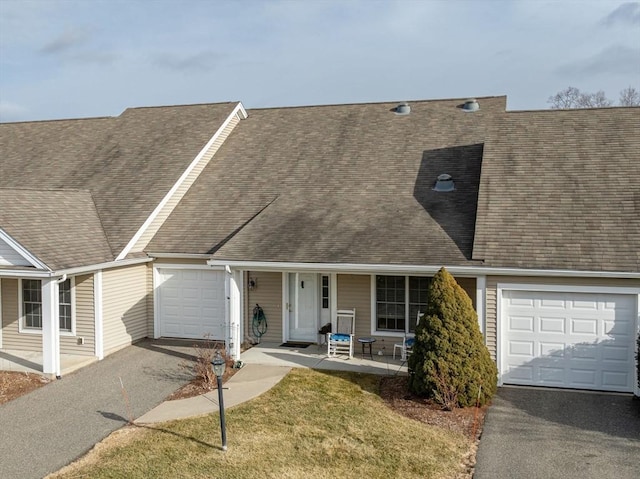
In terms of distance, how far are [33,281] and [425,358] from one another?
1060cm

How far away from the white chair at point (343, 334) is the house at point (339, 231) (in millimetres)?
223

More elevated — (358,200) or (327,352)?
(358,200)

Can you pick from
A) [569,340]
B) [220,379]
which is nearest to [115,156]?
[220,379]

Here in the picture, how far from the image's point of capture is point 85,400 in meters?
11.6

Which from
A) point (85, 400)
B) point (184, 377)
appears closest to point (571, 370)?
point (184, 377)

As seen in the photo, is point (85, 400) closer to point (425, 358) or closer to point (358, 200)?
point (425, 358)

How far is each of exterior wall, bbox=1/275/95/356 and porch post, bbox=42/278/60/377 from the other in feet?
5.62

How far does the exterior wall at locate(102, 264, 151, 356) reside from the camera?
48.9 ft

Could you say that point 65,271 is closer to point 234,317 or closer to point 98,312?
point 98,312

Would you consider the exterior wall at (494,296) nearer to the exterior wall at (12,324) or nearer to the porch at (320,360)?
the porch at (320,360)

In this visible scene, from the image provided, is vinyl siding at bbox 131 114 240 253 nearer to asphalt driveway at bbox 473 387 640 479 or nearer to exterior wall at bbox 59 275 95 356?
exterior wall at bbox 59 275 95 356

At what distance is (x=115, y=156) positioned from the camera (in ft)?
64.3

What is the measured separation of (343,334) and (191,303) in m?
4.58

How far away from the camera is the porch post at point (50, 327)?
1260 centimetres
